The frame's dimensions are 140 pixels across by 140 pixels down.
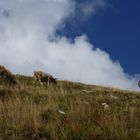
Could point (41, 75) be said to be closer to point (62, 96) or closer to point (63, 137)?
point (62, 96)

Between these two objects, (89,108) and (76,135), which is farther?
(89,108)

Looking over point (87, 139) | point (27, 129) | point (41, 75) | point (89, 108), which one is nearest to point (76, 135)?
point (87, 139)

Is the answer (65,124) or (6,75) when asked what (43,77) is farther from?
(65,124)

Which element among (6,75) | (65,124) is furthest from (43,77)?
(65,124)

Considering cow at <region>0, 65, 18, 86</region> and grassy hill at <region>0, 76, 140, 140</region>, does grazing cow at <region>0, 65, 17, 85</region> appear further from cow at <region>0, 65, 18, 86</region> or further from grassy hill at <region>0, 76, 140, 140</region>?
grassy hill at <region>0, 76, 140, 140</region>

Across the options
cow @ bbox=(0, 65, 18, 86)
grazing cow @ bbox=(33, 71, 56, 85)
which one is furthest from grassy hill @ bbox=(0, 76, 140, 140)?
grazing cow @ bbox=(33, 71, 56, 85)

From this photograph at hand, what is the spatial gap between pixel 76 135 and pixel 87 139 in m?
0.30

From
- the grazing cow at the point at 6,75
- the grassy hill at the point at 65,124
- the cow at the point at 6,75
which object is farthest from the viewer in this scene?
the grazing cow at the point at 6,75

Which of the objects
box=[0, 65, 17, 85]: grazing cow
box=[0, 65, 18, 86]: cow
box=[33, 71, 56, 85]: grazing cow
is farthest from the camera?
box=[33, 71, 56, 85]: grazing cow

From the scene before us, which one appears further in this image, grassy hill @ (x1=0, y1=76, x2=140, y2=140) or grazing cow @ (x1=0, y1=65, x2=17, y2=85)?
grazing cow @ (x1=0, y1=65, x2=17, y2=85)

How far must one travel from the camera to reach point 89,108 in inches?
524

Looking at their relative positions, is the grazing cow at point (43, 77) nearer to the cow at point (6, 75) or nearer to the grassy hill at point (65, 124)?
the cow at point (6, 75)

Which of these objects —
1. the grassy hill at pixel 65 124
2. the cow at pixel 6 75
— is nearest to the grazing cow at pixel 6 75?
the cow at pixel 6 75

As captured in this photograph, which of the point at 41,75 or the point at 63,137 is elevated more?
the point at 41,75
